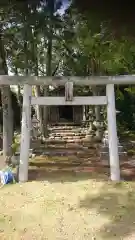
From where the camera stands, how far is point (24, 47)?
7008 mm

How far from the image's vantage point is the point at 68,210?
394cm

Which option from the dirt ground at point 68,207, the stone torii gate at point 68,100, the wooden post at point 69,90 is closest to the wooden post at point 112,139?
the stone torii gate at point 68,100

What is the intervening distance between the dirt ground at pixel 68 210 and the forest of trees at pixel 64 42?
76.6 inches

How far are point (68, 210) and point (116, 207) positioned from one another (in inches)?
24.8

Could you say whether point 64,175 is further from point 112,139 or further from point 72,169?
point 112,139

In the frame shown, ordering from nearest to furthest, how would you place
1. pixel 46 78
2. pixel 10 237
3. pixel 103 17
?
pixel 103 17 → pixel 10 237 → pixel 46 78

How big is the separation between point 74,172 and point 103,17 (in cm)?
518

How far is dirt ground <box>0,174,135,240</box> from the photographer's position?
3.38 m

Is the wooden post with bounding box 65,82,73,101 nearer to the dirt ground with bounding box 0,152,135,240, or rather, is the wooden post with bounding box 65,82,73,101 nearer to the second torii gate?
the second torii gate

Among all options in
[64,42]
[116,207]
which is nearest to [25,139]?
[116,207]

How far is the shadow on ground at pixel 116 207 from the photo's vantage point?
11.0 feet

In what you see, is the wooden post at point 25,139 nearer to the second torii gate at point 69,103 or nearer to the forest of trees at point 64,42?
the second torii gate at point 69,103

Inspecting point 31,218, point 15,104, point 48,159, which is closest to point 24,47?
point 48,159

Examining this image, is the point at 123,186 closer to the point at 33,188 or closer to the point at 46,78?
the point at 33,188
